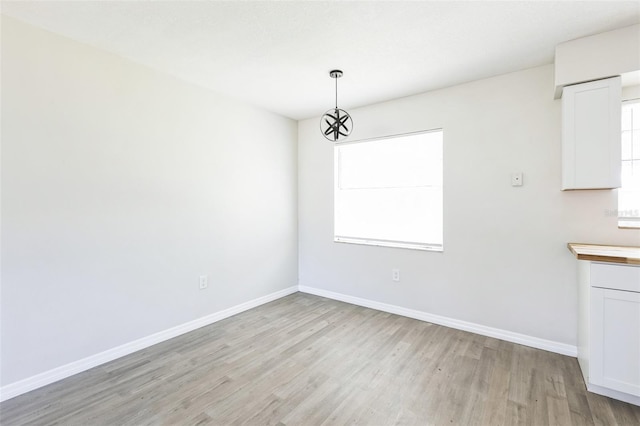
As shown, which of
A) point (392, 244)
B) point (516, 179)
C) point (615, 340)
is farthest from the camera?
point (392, 244)

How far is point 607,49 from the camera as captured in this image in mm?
2143

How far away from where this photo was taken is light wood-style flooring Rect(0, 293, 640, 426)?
1.83m

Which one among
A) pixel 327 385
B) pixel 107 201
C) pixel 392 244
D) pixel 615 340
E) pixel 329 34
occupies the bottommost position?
pixel 327 385

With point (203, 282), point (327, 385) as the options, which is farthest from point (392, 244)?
point (203, 282)

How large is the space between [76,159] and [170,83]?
113cm

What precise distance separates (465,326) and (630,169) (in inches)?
76.8

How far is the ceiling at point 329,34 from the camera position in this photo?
74.7 inches

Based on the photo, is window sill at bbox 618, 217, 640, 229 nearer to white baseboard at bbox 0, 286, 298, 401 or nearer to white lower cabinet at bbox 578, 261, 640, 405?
white lower cabinet at bbox 578, 261, 640, 405

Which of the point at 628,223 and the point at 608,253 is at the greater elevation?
the point at 628,223

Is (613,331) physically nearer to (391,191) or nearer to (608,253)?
(608,253)

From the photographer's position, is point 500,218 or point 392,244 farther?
point 392,244

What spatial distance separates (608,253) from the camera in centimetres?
200

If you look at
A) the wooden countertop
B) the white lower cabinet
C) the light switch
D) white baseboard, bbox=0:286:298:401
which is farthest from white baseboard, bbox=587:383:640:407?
white baseboard, bbox=0:286:298:401

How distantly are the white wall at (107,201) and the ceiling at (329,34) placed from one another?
317 mm
